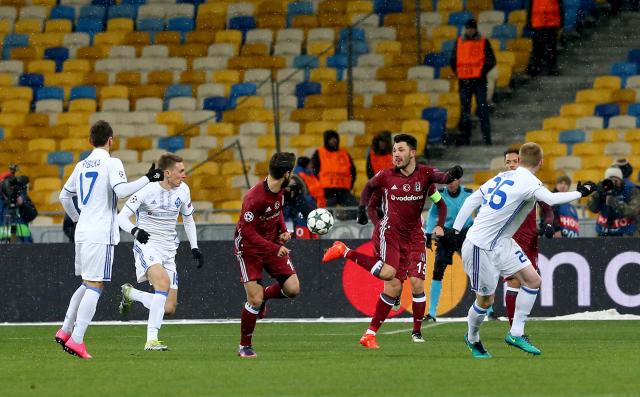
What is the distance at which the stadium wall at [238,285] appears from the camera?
19.3 metres

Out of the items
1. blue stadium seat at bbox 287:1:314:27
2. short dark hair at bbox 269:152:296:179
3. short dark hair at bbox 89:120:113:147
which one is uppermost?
blue stadium seat at bbox 287:1:314:27

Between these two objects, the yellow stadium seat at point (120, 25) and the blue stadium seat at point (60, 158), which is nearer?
the blue stadium seat at point (60, 158)

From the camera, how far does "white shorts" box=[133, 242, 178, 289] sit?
1427cm

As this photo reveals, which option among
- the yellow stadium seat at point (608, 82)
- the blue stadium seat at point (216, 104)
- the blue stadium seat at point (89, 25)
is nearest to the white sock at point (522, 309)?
the yellow stadium seat at point (608, 82)

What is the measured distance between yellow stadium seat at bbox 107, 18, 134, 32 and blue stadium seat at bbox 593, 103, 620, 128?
33.3 feet

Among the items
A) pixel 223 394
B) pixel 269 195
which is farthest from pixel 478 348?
pixel 223 394

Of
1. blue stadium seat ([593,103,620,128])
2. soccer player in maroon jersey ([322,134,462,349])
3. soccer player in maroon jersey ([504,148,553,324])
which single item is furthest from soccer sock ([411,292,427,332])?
blue stadium seat ([593,103,620,128])

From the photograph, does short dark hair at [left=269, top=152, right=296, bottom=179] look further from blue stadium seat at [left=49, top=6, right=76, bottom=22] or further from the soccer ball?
blue stadium seat at [left=49, top=6, right=76, bottom=22]

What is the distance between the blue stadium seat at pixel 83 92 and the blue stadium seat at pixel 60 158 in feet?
6.50

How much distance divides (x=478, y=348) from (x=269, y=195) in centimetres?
233

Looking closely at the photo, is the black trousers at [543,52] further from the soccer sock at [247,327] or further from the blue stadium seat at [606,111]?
the soccer sock at [247,327]

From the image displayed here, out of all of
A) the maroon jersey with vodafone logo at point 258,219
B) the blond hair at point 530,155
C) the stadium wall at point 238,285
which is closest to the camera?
the blond hair at point 530,155

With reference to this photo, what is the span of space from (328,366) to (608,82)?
573 inches

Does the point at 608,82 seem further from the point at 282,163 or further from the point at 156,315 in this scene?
the point at 282,163
